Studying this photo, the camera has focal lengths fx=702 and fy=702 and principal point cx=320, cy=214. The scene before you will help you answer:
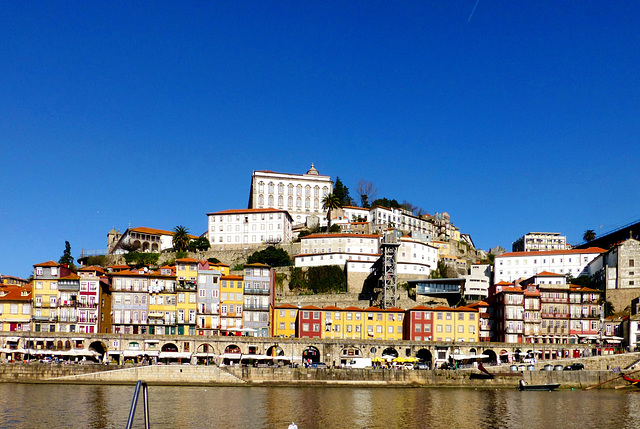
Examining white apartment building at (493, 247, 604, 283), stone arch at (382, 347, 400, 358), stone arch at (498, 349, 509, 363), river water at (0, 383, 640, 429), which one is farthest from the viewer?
white apartment building at (493, 247, 604, 283)

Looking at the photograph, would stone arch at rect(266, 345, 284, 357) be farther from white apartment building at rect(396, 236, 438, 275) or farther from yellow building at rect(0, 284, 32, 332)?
white apartment building at rect(396, 236, 438, 275)

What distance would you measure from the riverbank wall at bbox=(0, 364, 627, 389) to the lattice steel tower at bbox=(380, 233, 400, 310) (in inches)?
1008

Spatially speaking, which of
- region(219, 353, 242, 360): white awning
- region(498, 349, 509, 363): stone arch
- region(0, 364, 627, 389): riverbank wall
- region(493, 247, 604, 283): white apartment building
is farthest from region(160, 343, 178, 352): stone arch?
region(493, 247, 604, 283): white apartment building

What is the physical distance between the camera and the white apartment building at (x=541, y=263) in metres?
114

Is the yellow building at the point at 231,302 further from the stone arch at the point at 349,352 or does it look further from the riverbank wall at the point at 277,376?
the riverbank wall at the point at 277,376

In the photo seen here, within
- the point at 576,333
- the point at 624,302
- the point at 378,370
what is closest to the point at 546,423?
the point at 378,370

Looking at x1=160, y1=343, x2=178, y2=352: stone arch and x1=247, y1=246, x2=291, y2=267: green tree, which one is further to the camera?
x1=247, y1=246, x2=291, y2=267: green tree

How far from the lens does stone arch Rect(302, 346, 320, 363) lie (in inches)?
3254

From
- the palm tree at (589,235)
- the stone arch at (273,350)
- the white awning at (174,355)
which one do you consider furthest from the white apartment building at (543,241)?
the white awning at (174,355)

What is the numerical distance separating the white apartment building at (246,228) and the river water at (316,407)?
64.1m

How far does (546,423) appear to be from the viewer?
48844 mm

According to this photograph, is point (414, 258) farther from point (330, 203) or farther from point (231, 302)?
point (231, 302)

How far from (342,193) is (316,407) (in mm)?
100251

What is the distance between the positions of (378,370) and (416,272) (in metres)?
43.5
